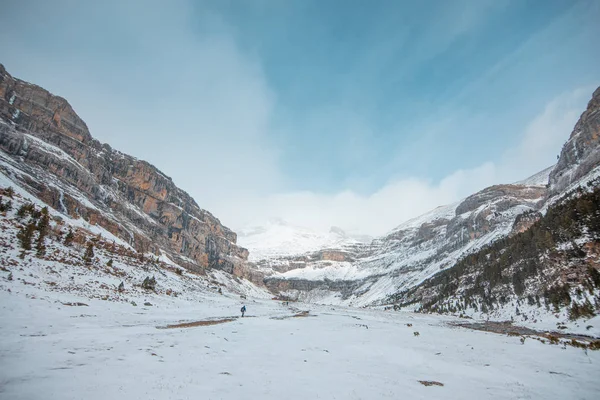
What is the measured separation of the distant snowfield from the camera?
8656 mm

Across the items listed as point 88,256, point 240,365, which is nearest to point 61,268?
point 88,256

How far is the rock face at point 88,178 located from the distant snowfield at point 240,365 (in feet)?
236

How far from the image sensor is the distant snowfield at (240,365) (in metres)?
8.66

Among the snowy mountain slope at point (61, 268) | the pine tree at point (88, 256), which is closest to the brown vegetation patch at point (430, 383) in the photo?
the snowy mountain slope at point (61, 268)

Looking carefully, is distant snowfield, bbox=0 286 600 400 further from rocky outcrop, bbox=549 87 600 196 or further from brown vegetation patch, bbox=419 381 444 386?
rocky outcrop, bbox=549 87 600 196

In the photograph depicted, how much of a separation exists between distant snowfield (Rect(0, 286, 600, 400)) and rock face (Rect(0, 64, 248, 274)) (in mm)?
71853

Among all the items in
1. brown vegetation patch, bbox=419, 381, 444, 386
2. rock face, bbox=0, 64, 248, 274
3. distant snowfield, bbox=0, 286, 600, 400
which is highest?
rock face, bbox=0, 64, 248, 274

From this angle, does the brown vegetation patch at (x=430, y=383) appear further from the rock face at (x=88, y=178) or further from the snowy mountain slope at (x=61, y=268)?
the rock face at (x=88, y=178)

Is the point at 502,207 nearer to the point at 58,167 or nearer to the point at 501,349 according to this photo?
the point at 501,349

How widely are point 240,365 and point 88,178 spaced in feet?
398

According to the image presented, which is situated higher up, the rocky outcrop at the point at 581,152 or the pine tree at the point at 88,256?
the rocky outcrop at the point at 581,152

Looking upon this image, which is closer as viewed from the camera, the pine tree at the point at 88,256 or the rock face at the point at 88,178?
the pine tree at the point at 88,256

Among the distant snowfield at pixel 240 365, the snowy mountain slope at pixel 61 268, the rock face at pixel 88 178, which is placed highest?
the rock face at pixel 88 178

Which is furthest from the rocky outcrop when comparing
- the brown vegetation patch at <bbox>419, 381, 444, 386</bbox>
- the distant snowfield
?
the brown vegetation patch at <bbox>419, 381, 444, 386</bbox>
